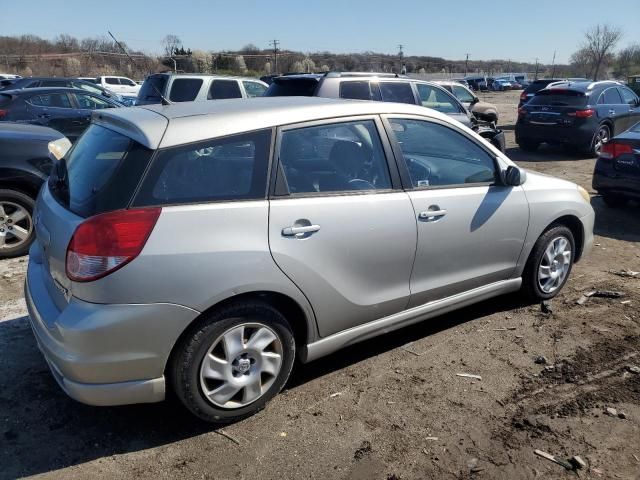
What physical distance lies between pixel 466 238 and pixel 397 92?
608 cm

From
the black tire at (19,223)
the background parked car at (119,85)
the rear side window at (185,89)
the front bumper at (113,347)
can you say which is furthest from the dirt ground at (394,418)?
the background parked car at (119,85)

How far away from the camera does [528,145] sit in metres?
13.7

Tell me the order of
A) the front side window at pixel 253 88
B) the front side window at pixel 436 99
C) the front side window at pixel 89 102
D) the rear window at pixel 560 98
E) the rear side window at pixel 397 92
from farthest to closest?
the rear window at pixel 560 98 < the front side window at pixel 253 88 < the front side window at pixel 89 102 < the front side window at pixel 436 99 < the rear side window at pixel 397 92

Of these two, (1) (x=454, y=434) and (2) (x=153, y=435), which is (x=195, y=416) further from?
(1) (x=454, y=434)

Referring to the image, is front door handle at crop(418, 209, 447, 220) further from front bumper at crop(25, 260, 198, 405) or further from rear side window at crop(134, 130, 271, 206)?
front bumper at crop(25, 260, 198, 405)

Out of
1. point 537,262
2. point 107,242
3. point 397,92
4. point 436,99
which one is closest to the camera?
point 107,242

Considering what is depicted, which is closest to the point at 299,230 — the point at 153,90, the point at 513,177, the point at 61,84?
the point at 513,177

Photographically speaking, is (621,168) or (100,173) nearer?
(100,173)

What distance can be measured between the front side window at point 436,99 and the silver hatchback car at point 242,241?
6.04 m

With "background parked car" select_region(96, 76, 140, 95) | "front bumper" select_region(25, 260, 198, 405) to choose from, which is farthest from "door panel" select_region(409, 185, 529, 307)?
"background parked car" select_region(96, 76, 140, 95)

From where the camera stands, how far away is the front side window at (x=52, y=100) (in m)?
11.0

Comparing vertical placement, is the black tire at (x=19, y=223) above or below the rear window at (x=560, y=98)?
below

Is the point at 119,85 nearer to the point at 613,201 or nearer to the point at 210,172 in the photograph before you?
the point at 613,201

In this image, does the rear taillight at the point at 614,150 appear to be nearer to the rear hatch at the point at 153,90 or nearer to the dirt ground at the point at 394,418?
the dirt ground at the point at 394,418
